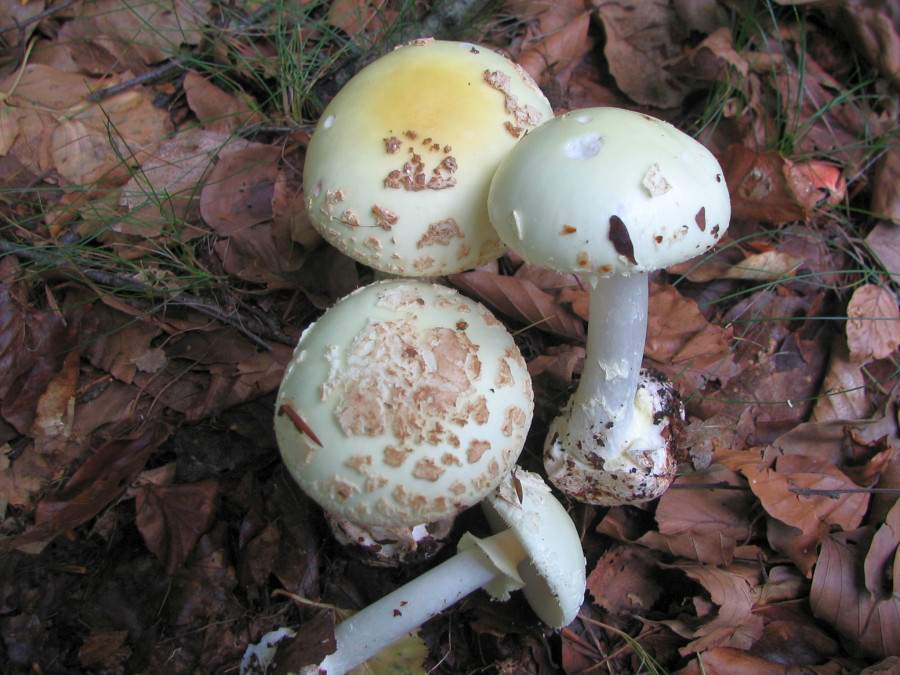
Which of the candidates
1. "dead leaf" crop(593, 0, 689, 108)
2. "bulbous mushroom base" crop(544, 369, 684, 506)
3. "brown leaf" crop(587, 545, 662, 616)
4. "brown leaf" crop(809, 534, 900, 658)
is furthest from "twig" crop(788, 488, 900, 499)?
"dead leaf" crop(593, 0, 689, 108)

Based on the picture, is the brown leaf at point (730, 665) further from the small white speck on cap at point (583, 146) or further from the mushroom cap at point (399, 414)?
the small white speck on cap at point (583, 146)

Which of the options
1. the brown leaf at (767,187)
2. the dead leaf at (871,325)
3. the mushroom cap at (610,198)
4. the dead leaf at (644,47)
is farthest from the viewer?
the dead leaf at (644,47)

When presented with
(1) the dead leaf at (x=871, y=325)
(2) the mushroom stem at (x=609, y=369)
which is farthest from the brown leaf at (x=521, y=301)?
(1) the dead leaf at (x=871, y=325)

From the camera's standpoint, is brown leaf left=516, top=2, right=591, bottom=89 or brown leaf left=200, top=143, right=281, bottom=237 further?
brown leaf left=516, top=2, right=591, bottom=89

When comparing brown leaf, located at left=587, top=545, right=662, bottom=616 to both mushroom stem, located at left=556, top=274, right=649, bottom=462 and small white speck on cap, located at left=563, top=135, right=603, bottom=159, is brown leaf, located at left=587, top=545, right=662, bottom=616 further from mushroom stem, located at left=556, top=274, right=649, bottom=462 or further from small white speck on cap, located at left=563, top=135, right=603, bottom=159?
small white speck on cap, located at left=563, top=135, right=603, bottom=159

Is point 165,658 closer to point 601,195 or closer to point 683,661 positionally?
point 683,661

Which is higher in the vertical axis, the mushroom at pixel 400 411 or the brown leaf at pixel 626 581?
the mushroom at pixel 400 411
